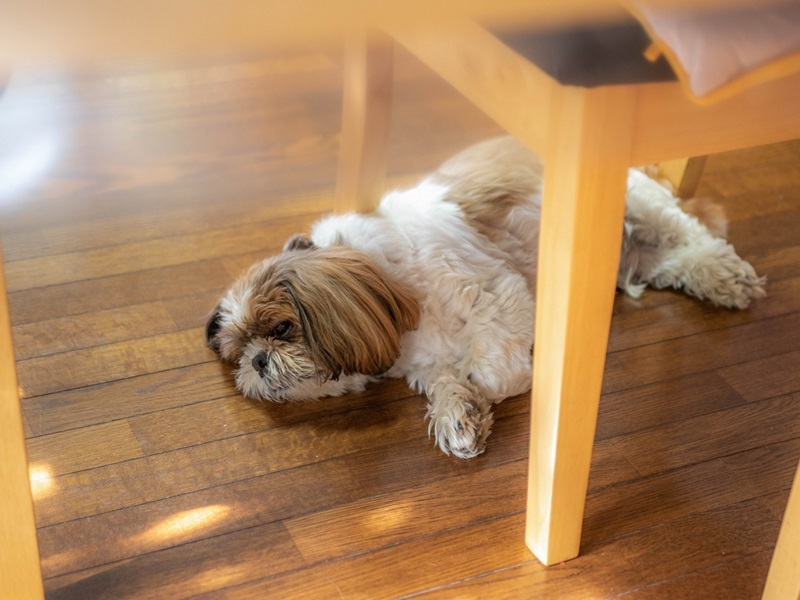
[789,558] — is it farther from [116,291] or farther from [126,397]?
[116,291]

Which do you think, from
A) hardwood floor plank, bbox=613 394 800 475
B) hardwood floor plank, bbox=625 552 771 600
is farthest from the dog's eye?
hardwood floor plank, bbox=625 552 771 600

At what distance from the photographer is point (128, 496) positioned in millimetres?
1452

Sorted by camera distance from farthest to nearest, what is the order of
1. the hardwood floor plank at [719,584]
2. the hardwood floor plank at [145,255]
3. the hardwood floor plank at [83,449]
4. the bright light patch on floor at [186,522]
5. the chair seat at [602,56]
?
the hardwood floor plank at [145,255]
the hardwood floor plank at [83,449]
the bright light patch on floor at [186,522]
the hardwood floor plank at [719,584]
the chair seat at [602,56]

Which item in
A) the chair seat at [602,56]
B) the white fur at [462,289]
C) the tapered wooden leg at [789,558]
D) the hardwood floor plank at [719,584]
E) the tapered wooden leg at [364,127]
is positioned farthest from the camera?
the tapered wooden leg at [364,127]

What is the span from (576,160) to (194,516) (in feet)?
2.63

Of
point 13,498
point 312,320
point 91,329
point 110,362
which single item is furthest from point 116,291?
point 13,498

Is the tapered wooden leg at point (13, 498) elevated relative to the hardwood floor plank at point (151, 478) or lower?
elevated

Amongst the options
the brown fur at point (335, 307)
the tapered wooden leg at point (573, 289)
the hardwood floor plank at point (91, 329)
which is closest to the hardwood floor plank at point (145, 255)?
the hardwood floor plank at point (91, 329)

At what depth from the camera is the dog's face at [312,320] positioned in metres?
1.56

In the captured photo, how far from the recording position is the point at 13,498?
1.09 meters

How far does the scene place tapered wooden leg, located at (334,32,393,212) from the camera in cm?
174

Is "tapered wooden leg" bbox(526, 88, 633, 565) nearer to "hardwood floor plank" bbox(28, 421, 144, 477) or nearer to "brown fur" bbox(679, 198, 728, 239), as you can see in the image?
"hardwood floor plank" bbox(28, 421, 144, 477)

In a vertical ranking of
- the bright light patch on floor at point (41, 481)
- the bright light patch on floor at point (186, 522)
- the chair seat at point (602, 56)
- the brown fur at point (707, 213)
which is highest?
the chair seat at point (602, 56)

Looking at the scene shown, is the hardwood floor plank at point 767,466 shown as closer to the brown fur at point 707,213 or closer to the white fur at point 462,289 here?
the white fur at point 462,289
